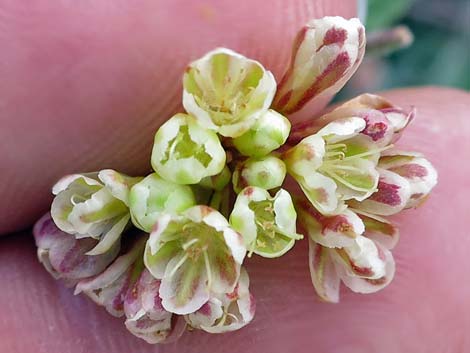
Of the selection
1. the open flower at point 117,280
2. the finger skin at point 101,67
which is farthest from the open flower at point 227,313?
the finger skin at point 101,67

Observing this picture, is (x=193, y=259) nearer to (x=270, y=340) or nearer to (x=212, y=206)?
(x=212, y=206)

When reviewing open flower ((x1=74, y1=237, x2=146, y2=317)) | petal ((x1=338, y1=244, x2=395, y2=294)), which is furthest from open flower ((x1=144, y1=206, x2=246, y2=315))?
petal ((x1=338, y1=244, x2=395, y2=294))

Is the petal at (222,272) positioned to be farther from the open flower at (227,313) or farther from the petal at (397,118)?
the petal at (397,118)

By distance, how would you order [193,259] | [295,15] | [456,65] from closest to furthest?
[193,259], [295,15], [456,65]

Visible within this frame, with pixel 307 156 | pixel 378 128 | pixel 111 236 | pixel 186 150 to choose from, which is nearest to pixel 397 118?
pixel 378 128

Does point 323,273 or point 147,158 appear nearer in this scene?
point 323,273

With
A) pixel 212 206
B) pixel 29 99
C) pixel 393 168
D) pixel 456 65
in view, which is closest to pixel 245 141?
pixel 212 206

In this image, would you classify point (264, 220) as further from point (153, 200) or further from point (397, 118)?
point (397, 118)
